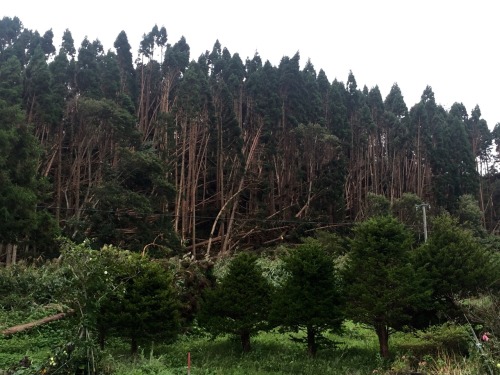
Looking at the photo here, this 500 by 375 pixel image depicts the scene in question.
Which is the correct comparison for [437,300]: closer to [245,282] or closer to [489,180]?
[245,282]

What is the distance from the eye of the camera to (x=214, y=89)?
38281 millimetres

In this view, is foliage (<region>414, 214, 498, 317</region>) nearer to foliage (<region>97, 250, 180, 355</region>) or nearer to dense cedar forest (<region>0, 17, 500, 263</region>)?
foliage (<region>97, 250, 180, 355</region>)

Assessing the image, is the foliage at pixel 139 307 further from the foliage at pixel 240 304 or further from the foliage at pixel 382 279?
the foliage at pixel 382 279

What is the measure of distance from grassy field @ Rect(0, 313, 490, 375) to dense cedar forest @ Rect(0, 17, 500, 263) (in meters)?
8.72

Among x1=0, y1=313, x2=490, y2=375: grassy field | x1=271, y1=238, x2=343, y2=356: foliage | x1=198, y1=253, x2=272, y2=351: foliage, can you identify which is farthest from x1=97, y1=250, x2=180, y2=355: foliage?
x1=271, y1=238, x2=343, y2=356: foliage

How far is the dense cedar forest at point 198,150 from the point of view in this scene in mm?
25594

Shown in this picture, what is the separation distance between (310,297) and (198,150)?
85.9 ft

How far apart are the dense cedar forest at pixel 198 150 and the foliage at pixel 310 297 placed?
510 inches

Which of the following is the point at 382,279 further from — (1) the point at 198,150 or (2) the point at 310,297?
(1) the point at 198,150

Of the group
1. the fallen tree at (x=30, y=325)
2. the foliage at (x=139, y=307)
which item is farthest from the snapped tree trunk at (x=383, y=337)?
the fallen tree at (x=30, y=325)

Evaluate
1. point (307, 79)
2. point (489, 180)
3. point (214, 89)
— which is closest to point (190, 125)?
point (214, 89)

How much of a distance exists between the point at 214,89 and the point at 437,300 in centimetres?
2777

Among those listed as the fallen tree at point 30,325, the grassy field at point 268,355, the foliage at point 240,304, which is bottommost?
the grassy field at point 268,355

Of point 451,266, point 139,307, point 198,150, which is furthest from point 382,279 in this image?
point 198,150
